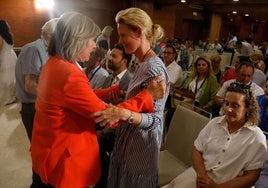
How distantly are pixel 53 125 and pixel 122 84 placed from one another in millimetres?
658

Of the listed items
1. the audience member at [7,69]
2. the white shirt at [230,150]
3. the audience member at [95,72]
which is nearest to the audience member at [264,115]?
the white shirt at [230,150]

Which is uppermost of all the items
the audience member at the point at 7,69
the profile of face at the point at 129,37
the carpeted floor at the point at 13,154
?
the profile of face at the point at 129,37

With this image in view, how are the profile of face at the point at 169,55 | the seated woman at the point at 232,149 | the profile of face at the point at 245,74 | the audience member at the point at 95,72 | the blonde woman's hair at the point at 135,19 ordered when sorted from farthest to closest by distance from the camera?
the profile of face at the point at 169,55 → the profile of face at the point at 245,74 → the audience member at the point at 95,72 → the seated woman at the point at 232,149 → the blonde woman's hair at the point at 135,19

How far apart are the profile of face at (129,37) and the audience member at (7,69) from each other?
319 centimetres

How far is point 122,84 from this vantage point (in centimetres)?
174

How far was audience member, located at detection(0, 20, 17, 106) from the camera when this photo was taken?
4008mm

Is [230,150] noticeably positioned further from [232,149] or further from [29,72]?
[29,72]

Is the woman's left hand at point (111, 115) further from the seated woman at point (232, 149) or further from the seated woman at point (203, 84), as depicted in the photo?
the seated woman at point (203, 84)

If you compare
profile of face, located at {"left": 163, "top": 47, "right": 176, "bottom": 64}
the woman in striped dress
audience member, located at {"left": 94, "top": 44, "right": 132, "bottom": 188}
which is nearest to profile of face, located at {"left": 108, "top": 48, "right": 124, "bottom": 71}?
audience member, located at {"left": 94, "top": 44, "right": 132, "bottom": 188}

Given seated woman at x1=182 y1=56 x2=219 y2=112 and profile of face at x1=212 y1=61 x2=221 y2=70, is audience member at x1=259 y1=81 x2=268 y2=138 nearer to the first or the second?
seated woman at x1=182 y1=56 x2=219 y2=112

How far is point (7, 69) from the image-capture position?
169 inches

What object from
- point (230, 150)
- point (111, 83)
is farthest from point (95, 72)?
point (230, 150)

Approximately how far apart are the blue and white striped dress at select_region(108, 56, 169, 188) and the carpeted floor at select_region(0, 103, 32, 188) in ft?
4.53

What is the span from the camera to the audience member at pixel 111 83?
69.0 inches
